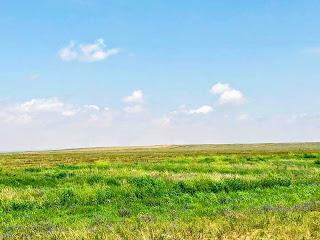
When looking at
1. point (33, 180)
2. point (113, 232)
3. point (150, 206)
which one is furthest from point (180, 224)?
point (33, 180)

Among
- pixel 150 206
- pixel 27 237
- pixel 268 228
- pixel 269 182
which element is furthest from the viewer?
pixel 269 182

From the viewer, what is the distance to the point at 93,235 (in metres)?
9.87

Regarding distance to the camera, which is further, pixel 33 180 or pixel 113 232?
pixel 33 180

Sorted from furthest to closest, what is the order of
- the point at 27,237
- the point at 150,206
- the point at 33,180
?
the point at 33,180 → the point at 150,206 → the point at 27,237

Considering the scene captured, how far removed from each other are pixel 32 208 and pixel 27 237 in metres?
8.20

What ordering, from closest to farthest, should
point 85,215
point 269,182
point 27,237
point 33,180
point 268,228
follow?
1. point 268,228
2. point 27,237
3. point 85,215
4. point 269,182
5. point 33,180

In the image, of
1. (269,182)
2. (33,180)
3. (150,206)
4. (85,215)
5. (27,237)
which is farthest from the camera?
(33,180)

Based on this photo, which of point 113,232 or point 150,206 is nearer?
point 113,232

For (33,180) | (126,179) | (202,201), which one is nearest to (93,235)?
(202,201)

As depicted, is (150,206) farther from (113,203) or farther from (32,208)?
(32,208)

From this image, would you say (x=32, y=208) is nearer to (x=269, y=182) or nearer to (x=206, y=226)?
(x=206, y=226)

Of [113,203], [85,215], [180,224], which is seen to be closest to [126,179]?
[113,203]

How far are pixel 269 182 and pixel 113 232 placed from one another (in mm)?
16162

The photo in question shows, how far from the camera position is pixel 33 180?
29234 millimetres
